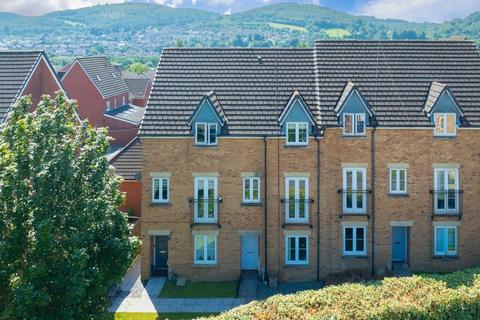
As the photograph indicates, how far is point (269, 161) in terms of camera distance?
3141 centimetres

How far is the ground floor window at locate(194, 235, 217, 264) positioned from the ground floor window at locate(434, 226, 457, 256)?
11.7 m

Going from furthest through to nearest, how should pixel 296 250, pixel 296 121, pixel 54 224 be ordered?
pixel 296 250
pixel 296 121
pixel 54 224

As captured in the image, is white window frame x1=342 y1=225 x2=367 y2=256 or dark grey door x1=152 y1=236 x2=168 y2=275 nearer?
white window frame x1=342 y1=225 x2=367 y2=256

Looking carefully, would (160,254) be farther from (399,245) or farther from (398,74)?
(398,74)

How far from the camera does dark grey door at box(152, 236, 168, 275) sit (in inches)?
1281

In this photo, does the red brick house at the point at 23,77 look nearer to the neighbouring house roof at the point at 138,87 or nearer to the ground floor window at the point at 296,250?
the ground floor window at the point at 296,250

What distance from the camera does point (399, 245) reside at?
32.8m

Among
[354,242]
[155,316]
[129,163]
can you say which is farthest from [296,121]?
[129,163]

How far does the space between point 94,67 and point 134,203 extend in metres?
33.3

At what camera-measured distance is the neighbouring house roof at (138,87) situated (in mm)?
93444

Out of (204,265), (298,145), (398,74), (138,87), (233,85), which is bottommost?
(204,265)

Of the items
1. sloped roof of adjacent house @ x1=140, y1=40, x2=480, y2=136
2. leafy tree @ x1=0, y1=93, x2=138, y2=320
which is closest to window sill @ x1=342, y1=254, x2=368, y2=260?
sloped roof of adjacent house @ x1=140, y1=40, x2=480, y2=136

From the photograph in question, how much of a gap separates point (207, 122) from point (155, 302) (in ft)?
30.6

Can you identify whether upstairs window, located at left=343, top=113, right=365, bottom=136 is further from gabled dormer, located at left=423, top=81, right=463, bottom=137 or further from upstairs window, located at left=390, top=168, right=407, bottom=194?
gabled dormer, located at left=423, top=81, right=463, bottom=137
